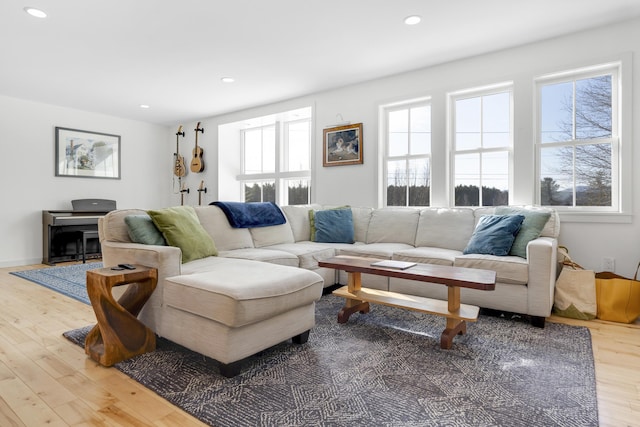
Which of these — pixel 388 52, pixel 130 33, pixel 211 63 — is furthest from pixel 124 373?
pixel 388 52

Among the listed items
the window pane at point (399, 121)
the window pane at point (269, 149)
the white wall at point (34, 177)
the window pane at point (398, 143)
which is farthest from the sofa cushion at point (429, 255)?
the white wall at point (34, 177)

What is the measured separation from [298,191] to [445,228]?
102 inches

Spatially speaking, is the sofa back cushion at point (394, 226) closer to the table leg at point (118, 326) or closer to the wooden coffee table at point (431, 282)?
the wooden coffee table at point (431, 282)

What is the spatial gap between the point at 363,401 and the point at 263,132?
16.9ft

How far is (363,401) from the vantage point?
5.28 feet

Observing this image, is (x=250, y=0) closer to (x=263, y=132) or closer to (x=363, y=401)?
(x=363, y=401)

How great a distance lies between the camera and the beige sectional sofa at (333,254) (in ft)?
6.98

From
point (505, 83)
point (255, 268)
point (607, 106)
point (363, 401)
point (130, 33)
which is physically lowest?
point (363, 401)

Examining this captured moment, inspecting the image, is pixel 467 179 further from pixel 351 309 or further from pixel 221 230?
pixel 221 230

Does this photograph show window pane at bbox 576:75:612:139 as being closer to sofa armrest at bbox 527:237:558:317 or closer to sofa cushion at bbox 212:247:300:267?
sofa armrest at bbox 527:237:558:317

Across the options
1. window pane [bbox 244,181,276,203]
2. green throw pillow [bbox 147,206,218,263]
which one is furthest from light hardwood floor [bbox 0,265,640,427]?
window pane [bbox 244,181,276,203]

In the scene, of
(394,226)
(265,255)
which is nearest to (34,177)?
(265,255)

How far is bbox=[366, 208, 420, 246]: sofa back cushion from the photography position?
3.80 m

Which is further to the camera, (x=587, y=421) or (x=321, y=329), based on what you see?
(x=321, y=329)
